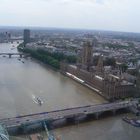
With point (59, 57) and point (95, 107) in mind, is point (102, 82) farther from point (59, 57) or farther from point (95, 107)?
point (59, 57)

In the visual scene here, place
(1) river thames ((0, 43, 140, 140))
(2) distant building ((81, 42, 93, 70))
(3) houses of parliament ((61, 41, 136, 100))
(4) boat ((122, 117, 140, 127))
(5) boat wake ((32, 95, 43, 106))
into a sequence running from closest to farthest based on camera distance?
(1) river thames ((0, 43, 140, 140)) < (4) boat ((122, 117, 140, 127)) < (5) boat wake ((32, 95, 43, 106)) < (3) houses of parliament ((61, 41, 136, 100)) < (2) distant building ((81, 42, 93, 70))

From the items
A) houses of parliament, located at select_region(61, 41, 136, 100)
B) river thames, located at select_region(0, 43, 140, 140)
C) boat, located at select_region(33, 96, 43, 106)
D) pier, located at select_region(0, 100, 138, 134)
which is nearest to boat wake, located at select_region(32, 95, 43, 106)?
boat, located at select_region(33, 96, 43, 106)

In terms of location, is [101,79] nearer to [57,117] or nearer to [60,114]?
[60,114]

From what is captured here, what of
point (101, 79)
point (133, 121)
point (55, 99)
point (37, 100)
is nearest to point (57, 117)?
point (37, 100)

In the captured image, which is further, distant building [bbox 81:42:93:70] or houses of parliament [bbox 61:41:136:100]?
distant building [bbox 81:42:93:70]

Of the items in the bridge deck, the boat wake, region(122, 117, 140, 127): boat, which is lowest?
region(122, 117, 140, 127): boat

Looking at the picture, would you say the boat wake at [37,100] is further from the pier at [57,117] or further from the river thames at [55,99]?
the pier at [57,117]

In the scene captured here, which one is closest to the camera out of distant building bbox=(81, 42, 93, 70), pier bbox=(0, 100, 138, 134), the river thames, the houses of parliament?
pier bbox=(0, 100, 138, 134)

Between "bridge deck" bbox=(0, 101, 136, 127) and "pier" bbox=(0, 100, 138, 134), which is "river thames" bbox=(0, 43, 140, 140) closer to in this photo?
"pier" bbox=(0, 100, 138, 134)
